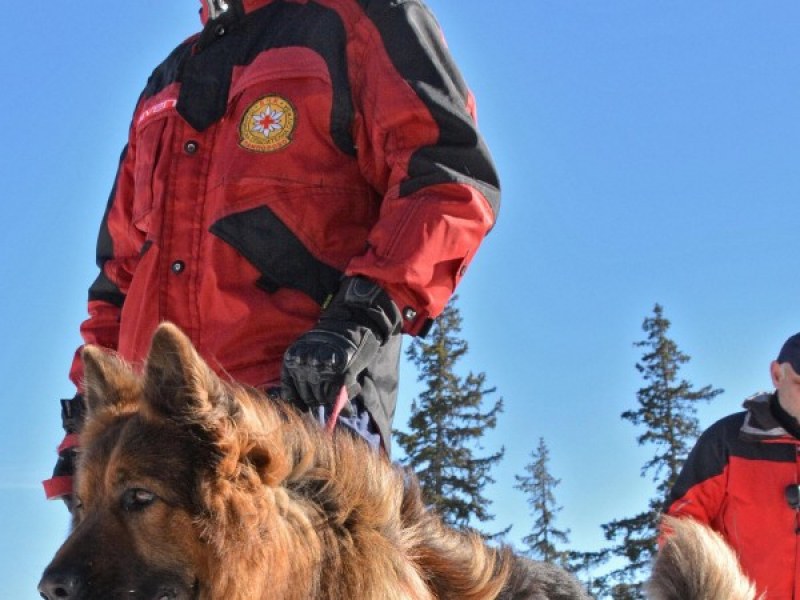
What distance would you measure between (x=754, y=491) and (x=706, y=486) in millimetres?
281

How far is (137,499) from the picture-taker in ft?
11.1

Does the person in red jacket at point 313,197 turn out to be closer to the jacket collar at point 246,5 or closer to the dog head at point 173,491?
the jacket collar at point 246,5

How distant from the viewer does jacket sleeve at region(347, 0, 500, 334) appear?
3.98 metres

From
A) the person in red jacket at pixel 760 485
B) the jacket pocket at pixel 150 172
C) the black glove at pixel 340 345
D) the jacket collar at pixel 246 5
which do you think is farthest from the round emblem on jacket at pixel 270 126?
the person in red jacket at pixel 760 485

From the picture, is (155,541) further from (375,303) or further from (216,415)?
(375,303)

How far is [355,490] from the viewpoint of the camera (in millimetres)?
3602

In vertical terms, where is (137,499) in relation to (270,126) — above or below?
below

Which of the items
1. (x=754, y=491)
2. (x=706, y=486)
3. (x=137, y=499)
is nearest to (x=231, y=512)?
(x=137, y=499)

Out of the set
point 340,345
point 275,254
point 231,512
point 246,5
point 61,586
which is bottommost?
point 61,586

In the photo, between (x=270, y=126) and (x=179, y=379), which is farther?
(x=270, y=126)

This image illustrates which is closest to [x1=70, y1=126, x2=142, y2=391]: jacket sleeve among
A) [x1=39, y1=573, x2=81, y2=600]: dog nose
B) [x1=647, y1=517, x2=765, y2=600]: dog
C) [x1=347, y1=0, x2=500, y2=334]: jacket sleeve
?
[x1=347, y1=0, x2=500, y2=334]: jacket sleeve

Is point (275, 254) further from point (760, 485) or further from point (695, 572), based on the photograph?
point (760, 485)

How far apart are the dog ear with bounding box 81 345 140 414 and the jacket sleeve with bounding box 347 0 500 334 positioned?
35.1 inches

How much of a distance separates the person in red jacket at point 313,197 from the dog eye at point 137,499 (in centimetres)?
72
